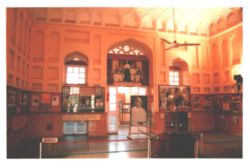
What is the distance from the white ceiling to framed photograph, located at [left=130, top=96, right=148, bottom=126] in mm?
4237

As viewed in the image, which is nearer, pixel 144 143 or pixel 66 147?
pixel 66 147

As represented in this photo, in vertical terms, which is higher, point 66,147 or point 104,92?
point 104,92

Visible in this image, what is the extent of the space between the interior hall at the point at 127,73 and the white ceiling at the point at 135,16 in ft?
0.17

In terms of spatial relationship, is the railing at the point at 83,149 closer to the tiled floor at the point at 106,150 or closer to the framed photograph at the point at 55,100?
the tiled floor at the point at 106,150

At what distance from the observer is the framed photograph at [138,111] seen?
10.6 metres

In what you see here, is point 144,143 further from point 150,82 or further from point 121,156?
point 150,82

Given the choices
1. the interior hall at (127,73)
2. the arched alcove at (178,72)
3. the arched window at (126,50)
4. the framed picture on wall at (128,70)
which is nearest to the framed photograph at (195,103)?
the interior hall at (127,73)

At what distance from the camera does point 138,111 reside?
35.3ft

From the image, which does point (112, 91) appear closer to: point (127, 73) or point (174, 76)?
point (127, 73)

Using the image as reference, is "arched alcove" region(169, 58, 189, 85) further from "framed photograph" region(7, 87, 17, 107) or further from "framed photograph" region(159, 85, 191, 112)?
"framed photograph" region(7, 87, 17, 107)
